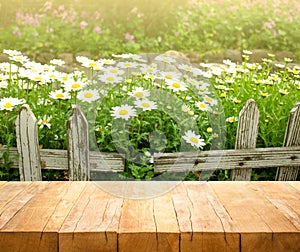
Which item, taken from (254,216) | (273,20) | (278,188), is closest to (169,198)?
(254,216)

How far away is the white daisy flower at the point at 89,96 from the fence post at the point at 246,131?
779 millimetres

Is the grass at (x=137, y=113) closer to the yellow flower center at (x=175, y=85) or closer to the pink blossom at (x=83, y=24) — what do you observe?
the yellow flower center at (x=175, y=85)

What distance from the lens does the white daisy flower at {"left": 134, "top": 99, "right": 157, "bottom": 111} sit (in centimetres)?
236

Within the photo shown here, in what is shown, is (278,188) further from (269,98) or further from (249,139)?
(269,98)

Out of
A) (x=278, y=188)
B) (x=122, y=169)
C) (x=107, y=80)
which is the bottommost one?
(x=122, y=169)

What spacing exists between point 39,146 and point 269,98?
4.84 feet

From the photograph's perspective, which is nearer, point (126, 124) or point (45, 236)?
point (45, 236)

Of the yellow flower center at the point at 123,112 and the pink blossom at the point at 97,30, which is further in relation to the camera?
the pink blossom at the point at 97,30

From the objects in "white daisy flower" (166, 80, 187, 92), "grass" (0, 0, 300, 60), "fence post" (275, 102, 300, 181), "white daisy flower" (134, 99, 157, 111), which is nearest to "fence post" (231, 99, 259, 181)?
"fence post" (275, 102, 300, 181)

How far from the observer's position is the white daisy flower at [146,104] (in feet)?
7.73

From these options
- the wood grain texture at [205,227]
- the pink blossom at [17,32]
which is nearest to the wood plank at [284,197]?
the wood grain texture at [205,227]

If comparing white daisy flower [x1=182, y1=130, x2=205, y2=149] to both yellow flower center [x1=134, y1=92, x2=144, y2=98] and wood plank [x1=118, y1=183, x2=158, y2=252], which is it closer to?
yellow flower center [x1=134, y1=92, x2=144, y2=98]

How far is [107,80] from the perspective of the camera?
2564 mm

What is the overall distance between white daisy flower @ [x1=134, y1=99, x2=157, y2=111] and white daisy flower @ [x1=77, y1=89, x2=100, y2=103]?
0.23m
